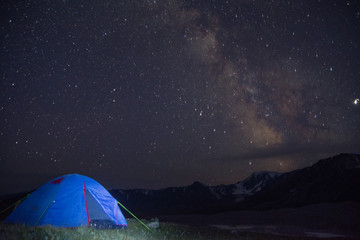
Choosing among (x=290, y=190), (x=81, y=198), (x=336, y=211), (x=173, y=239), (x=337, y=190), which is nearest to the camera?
(x=173, y=239)

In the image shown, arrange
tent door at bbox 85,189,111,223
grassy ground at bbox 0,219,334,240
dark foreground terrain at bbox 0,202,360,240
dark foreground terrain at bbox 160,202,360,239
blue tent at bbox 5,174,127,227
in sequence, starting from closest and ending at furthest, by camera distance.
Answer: grassy ground at bbox 0,219,334,240
dark foreground terrain at bbox 0,202,360,240
blue tent at bbox 5,174,127,227
tent door at bbox 85,189,111,223
dark foreground terrain at bbox 160,202,360,239

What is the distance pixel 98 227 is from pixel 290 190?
379 ft

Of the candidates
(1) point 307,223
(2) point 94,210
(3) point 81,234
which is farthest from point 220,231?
(1) point 307,223

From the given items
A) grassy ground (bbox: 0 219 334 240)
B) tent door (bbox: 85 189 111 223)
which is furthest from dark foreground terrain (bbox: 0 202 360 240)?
tent door (bbox: 85 189 111 223)

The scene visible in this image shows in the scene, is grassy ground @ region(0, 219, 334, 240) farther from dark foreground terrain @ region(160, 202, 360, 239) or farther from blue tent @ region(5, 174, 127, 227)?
dark foreground terrain @ region(160, 202, 360, 239)

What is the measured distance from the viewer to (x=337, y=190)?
82938 millimetres

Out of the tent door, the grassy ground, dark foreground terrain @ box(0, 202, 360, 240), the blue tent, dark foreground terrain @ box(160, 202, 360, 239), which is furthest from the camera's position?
dark foreground terrain @ box(160, 202, 360, 239)

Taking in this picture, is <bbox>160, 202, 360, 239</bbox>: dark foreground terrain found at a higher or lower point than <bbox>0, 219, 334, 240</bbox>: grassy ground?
lower

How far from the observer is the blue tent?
10.9m

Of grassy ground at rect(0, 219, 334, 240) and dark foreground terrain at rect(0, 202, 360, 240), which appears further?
dark foreground terrain at rect(0, 202, 360, 240)

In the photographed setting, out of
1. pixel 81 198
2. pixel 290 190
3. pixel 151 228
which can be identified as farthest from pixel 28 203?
pixel 290 190

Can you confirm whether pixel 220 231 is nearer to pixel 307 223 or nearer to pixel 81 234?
pixel 81 234

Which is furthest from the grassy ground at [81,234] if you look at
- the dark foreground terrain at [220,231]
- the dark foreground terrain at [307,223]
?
the dark foreground terrain at [307,223]

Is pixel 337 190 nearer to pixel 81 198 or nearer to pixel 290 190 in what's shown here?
pixel 290 190
